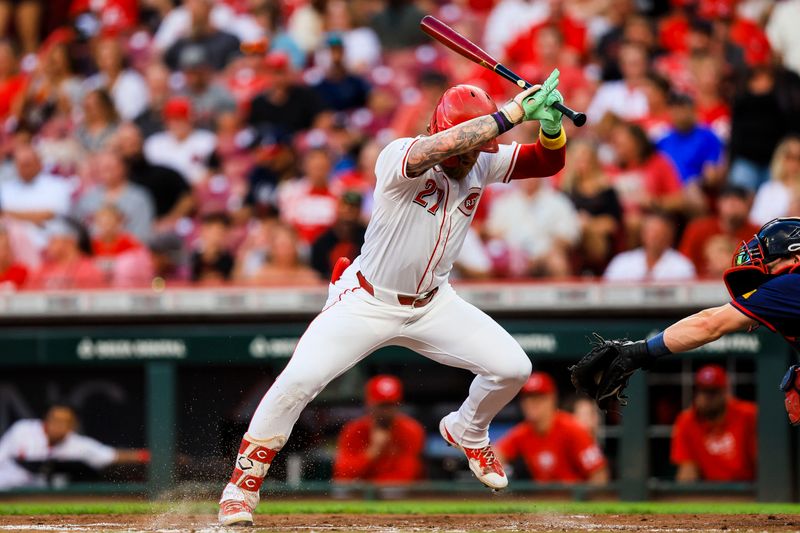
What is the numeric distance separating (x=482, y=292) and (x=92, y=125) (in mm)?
5164

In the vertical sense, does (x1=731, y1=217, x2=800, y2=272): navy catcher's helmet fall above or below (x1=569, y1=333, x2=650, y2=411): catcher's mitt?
above

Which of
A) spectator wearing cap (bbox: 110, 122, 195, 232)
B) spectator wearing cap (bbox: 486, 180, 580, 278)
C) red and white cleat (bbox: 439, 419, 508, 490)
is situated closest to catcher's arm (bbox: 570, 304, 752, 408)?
red and white cleat (bbox: 439, 419, 508, 490)

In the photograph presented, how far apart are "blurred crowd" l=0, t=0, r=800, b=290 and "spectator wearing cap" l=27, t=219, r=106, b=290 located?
2 cm

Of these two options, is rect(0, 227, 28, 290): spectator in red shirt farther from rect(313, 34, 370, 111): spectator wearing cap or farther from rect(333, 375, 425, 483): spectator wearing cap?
rect(313, 34, 370, 111): spectator wearing cap

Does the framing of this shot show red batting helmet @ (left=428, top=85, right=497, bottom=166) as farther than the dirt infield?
No

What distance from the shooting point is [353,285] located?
6.34 meters

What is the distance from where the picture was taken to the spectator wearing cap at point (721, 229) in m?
9.41

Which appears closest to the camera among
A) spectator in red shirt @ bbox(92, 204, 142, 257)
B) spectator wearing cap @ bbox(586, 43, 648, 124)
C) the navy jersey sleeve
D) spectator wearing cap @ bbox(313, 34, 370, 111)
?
the navy jersey sleeve

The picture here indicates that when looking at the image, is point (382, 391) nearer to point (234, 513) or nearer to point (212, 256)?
point (212, 256)

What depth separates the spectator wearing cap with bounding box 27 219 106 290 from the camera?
9.78 meters

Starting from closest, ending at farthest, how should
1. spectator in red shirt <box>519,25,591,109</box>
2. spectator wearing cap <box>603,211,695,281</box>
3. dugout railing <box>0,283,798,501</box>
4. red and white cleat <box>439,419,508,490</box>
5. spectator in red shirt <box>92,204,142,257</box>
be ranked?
1. red and white cleat <box>439,419,508,490</box>
2. dugout railing <box>0,283,798,501</box>
3. spectator wearing cap <box>603,211,695,281</box>
4. spectator in red shirt <box>92,204,142,257</box>
5. spectator in red shirt <box>519,25,591,109</box>

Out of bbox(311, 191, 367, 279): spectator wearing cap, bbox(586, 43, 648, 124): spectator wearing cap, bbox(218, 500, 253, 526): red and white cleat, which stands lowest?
bbox(218, 500, 253, 526): red and white cleat

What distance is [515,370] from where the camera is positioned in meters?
6.32

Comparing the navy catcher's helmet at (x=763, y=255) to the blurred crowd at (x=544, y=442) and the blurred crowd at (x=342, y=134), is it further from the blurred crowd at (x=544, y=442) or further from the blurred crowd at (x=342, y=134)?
the blurred crowd at (x=342, y=134)
